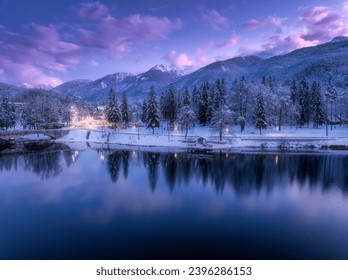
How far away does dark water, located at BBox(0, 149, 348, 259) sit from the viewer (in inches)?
764

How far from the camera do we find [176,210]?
27.2 m

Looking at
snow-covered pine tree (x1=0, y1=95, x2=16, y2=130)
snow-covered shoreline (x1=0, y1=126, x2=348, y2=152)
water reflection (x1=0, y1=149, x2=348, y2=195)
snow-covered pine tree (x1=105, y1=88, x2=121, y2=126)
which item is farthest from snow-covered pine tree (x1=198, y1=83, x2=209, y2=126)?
snow-covered pine tree (x1=0, y1=95, x2=16, y2=130)

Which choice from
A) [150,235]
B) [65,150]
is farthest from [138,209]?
[65,150]

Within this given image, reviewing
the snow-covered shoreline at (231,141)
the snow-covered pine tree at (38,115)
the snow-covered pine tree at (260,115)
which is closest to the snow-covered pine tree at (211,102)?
the snow-covered shoreline at (231,141)

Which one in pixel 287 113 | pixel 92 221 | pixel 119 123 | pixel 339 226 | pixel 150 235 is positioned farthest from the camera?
pixel 119 123

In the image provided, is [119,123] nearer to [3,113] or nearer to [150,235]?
[3,113]

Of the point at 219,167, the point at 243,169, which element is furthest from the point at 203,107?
the point at 243,169

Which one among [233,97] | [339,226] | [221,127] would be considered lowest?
[339,226]

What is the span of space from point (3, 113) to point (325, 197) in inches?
4068

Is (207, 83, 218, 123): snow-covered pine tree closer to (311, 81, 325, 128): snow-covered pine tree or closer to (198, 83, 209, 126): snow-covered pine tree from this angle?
(198, 83, 209, 126): snow-covered pine tree

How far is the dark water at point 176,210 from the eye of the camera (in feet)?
63.7

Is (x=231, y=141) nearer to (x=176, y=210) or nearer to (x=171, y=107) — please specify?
(x=171, y=107)

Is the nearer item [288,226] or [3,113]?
[288,226]

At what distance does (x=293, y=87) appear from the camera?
317 feet
